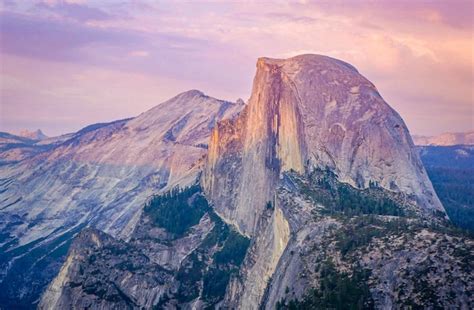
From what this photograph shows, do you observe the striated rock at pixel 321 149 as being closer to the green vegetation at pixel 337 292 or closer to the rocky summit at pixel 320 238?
the rocky summit at pixel 320 238

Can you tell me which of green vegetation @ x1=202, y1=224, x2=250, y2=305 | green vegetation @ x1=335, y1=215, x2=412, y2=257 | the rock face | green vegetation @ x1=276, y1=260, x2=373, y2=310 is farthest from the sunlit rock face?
green vegetation @ x1=276, y1=260, x2=373, y2=310

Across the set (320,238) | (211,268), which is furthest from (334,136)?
(320,238)

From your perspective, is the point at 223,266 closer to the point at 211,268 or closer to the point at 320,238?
the point at 211,268

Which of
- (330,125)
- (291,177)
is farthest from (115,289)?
(330,125)

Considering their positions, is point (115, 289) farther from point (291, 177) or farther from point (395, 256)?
point (395, 256)

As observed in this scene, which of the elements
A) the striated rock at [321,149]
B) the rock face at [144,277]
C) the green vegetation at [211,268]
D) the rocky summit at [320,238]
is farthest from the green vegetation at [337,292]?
the rock face at [144,277]

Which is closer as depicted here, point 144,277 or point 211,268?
point 211,268

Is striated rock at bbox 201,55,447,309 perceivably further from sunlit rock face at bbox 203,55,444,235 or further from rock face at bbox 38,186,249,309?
rock face at bbox 38,186,249,309
